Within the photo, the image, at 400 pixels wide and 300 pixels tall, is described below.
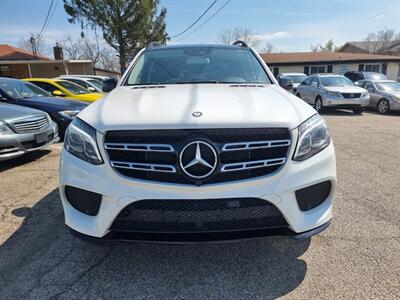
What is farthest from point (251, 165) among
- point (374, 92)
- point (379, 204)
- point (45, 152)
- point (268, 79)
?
point (374, 92)

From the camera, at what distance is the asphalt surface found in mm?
2275

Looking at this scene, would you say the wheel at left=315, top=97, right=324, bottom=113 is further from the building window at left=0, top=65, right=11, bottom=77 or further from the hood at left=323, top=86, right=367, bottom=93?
the building window at left=0, top=65, right=11, bottom=77

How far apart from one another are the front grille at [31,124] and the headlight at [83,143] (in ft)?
11.5

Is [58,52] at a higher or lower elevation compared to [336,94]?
higher

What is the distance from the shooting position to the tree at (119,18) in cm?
2736

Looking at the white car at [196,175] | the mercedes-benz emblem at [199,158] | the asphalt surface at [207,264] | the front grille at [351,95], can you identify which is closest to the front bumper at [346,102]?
the front grille at [351,95]

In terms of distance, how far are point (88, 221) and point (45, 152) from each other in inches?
193

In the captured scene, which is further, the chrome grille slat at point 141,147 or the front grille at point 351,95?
the front grille at point 351,95

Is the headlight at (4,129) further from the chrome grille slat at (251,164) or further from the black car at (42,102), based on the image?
the chrome grille slat at (251,164)

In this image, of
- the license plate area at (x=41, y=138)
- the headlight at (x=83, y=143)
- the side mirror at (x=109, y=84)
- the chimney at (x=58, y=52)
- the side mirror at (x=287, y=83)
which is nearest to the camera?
the headlight at (x=83, y=143)

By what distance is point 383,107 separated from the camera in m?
13.8

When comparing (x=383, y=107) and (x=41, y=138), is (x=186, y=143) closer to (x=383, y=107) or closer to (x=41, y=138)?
(x=41, y=138)

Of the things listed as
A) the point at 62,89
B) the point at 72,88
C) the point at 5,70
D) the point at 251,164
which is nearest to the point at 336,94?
the point at 72,88

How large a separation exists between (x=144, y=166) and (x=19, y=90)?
675 centimetres
